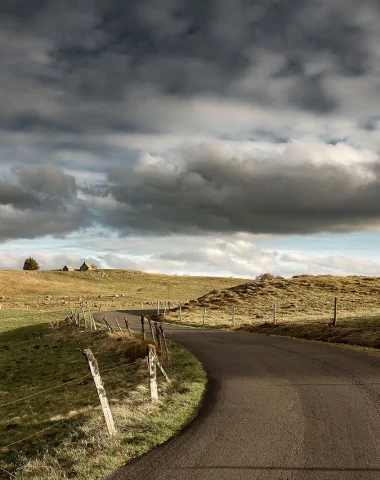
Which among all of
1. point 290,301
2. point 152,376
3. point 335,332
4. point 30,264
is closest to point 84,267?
point 30,264

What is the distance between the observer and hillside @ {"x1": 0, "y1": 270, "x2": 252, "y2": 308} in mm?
92956

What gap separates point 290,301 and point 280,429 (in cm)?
5471

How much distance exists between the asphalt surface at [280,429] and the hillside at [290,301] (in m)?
31.0

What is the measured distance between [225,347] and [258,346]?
1.98m

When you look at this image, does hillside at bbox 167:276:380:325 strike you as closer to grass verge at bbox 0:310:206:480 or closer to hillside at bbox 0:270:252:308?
grass verge at bbox 0:310:206:480

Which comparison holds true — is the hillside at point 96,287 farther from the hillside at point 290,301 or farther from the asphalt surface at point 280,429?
the asphalt surface at point 280,429

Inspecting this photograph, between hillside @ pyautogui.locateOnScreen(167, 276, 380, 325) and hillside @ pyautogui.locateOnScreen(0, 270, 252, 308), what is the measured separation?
1029 inches

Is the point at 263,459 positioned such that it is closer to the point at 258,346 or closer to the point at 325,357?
the point at 325,357

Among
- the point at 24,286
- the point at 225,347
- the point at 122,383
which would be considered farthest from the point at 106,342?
the point at 24,286

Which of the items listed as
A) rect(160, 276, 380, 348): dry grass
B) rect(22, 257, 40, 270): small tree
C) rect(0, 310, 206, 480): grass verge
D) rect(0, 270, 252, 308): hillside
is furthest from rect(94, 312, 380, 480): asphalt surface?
rect(22, 257, 40, 270): small tree

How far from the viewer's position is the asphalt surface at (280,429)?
8.14 metres

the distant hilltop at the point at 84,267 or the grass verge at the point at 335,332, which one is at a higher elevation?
the distant hilltop at the point at 84,267

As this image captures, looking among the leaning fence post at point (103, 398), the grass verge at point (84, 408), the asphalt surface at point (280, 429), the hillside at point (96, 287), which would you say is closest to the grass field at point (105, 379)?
the grass verge at point (84, 408)

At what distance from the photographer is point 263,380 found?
16.0 metres
